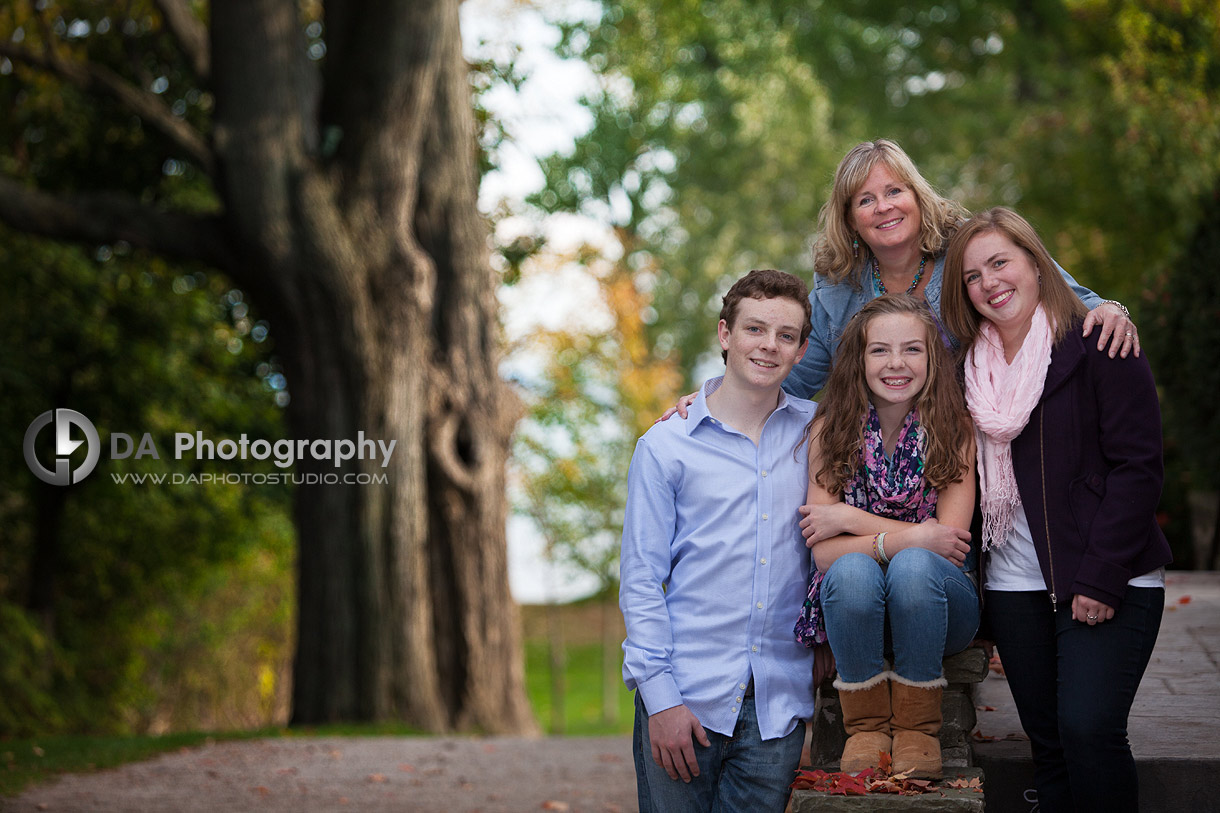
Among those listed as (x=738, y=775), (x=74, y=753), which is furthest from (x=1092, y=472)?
(x=74, y=753)

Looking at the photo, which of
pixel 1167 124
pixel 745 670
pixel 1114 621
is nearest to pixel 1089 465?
pixel 1114 621

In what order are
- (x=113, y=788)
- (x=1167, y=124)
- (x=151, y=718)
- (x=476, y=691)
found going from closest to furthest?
(x=113, y=788) < (x=476, y=691) < (x=1167, y=124) < (x=151, y=718)

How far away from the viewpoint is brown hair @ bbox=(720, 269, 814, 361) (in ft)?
10.00

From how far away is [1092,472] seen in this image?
9.65 feet

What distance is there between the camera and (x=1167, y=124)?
1202 centimetres

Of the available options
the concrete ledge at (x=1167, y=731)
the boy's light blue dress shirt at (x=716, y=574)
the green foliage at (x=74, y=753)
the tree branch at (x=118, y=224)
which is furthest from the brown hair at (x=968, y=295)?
the tree branch at (x=118, y=224)

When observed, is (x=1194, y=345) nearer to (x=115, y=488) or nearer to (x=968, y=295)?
(x=968, y=295)

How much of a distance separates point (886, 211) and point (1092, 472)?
38.0 inches

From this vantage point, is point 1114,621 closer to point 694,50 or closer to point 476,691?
point 476,691

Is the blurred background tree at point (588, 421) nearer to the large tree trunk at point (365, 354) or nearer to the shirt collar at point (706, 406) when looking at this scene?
the large tree trunk at point (365, 354)

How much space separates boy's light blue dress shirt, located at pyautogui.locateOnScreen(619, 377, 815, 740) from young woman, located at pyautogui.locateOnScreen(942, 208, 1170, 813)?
0.54 m

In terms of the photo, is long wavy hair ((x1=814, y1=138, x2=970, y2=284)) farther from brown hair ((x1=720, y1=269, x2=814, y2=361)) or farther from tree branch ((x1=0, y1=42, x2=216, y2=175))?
tree branch ((x1=0, y1=42, x2=216, y2=175))

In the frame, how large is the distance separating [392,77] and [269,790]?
18.2ft

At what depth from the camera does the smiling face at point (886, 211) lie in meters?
3.39
